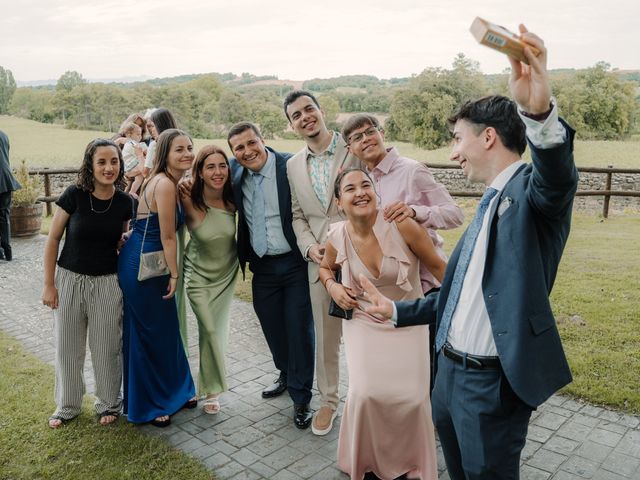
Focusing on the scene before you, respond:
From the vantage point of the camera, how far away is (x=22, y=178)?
37.5 feet

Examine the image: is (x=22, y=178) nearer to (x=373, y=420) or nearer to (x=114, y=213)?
(x=114, y=213)

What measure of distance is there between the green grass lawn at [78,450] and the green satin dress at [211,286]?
684 millimetres

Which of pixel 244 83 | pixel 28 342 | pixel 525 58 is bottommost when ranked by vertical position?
pixel 28 342

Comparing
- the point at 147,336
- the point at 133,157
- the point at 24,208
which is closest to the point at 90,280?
the point at 147,336

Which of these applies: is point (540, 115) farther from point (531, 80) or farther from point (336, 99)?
point (336, 99)

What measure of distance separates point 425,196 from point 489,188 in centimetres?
159

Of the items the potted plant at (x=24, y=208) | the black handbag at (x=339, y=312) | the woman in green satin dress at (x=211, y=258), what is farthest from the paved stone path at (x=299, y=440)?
the potted plant at (x=24, y=208)

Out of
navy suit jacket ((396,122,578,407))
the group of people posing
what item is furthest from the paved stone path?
navy suit jacket ((396,122,578,407))

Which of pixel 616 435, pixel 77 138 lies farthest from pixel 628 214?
pixel 77 138

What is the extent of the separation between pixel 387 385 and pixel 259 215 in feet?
5.53

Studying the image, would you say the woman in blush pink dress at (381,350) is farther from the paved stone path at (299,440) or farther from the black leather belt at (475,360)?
the black leather belt at (475,360)

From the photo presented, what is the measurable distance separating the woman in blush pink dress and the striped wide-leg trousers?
5.67ft

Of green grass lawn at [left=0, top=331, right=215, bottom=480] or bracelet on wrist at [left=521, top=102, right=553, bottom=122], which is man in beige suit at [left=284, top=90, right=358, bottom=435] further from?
bracelet on wrist at [left=521, top=102, right=553, bottom=122]

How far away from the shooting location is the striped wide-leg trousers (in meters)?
4.22
